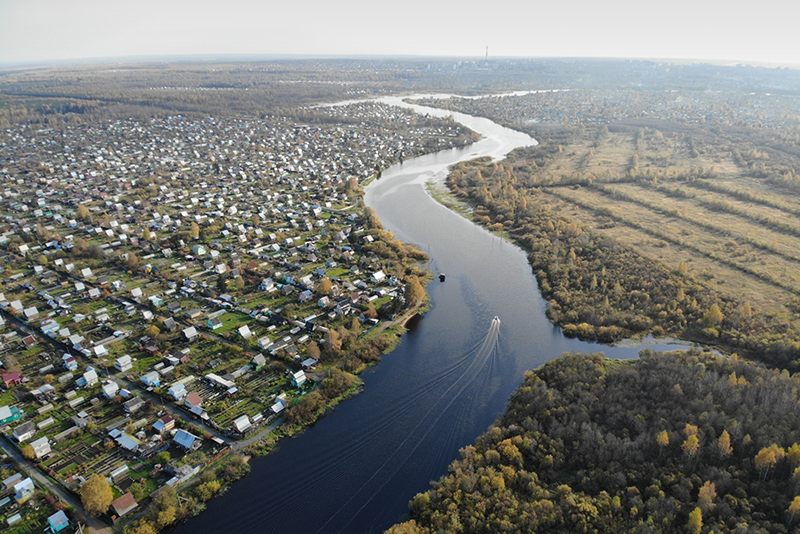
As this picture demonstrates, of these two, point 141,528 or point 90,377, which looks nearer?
point 141,528

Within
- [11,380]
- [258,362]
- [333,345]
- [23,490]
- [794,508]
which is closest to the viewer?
[794,508]

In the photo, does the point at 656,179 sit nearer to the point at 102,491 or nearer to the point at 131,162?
the point at 102,491

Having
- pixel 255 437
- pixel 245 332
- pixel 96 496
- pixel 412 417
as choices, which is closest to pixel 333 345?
pixel 245 332

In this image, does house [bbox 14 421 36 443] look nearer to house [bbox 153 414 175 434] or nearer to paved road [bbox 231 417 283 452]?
house [bbox 153 414 175 434]

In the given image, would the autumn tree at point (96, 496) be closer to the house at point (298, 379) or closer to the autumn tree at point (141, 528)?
the autumn tree at point (141, 528)

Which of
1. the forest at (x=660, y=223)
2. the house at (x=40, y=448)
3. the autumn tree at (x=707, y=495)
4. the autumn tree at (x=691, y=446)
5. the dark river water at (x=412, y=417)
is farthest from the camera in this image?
the forest at (x=660, y=223)

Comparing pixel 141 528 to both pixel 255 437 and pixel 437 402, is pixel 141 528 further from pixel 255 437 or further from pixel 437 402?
pixel 437 402

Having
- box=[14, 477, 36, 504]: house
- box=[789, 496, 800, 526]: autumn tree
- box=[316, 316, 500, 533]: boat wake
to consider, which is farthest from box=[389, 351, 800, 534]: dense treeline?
box=[14, 477, 36, 504]: house

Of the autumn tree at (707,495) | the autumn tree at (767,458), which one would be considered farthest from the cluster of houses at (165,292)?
the autumn tree at (767,458)
